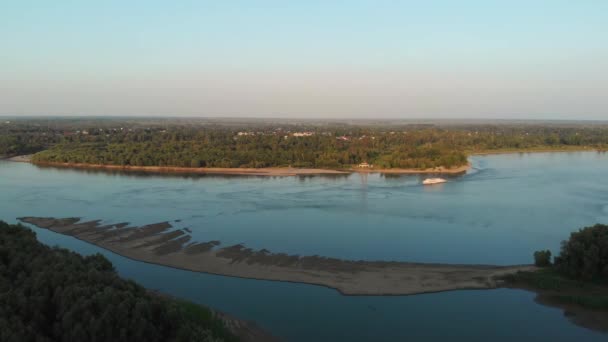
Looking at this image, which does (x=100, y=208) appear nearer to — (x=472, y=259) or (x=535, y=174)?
(x=472, y=259)

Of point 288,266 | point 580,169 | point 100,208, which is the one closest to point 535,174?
point 580,169

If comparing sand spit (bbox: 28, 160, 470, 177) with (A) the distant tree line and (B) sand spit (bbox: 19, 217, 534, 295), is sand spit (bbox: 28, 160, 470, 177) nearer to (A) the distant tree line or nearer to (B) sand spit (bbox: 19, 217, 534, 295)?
(B) sand spit (bbox: 19, 217, 534, 295)

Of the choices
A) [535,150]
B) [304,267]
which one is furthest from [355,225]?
[535,150]

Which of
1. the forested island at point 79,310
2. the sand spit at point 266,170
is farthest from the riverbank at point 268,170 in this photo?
the forested island at point 79,310

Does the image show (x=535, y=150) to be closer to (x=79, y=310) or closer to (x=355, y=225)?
(x=355, y=225)

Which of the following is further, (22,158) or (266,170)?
(22,158)

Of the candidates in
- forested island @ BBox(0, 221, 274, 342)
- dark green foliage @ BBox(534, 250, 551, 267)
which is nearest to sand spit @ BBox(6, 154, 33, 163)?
forested island @ BBox(0, 221, 274, 342)
